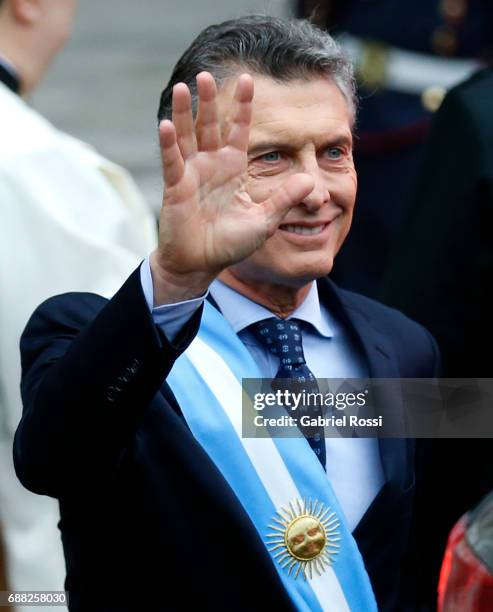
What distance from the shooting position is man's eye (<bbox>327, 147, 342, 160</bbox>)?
2391mm

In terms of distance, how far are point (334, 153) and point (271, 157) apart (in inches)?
4.8

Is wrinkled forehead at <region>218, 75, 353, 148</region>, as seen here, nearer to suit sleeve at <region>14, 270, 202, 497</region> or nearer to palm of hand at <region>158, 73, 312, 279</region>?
palm of hand at <region>158, 73, 312, 279</region>

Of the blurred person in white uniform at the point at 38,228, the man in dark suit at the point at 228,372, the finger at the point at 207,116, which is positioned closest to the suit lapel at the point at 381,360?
the man in dark suit at the point at 228,372

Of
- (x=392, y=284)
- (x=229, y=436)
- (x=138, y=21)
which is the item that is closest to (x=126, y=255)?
(x=392, y=284)

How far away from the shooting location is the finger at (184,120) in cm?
201

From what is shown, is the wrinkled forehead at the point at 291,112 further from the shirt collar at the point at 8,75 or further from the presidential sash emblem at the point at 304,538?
the shirt collar at the point at 8,75

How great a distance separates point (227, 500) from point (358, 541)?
260mm

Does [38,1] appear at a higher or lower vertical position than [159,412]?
higher

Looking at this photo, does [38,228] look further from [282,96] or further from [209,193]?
[209,193]

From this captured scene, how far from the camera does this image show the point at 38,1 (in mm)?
3709

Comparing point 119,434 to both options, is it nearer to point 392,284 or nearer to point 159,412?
A: point 159,412

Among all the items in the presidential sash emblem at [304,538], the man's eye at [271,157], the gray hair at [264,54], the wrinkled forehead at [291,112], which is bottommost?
the presidential sash emblem at [304,538]

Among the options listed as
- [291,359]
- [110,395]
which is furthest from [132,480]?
[291,359]

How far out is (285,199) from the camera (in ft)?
6.89
